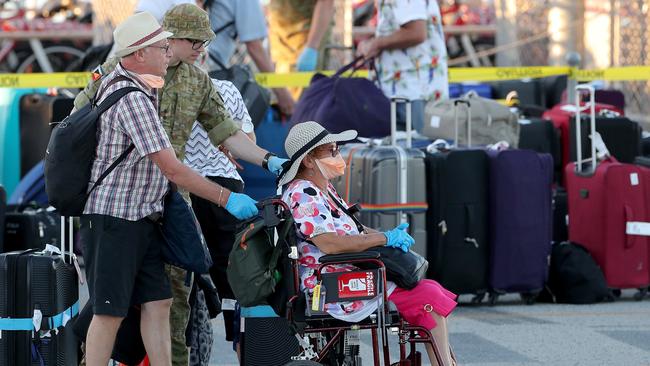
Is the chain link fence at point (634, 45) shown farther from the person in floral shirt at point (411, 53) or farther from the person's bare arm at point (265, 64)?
the person in floral shirt at point (411, 53)

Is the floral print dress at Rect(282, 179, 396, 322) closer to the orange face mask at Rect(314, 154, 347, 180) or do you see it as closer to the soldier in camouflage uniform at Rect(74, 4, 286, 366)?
the orange face mask at Rect(314, 154, 347, 180)

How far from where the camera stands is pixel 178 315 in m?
6.65

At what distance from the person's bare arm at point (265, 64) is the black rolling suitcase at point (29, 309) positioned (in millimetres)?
3447

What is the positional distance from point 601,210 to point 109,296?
171 inches

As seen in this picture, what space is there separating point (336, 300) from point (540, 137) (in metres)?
5.65

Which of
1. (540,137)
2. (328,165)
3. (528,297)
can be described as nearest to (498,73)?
(540,137)

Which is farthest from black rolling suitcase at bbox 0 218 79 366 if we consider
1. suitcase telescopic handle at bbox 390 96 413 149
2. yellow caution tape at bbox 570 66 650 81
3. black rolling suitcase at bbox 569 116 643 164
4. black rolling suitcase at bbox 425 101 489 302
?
yellow caution tape at bbox 570 66 650 81

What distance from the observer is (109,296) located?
5.92 metres

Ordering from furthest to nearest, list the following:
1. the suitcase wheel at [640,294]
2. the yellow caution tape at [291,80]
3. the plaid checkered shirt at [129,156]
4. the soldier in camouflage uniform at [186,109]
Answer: the yellow caution tape at [291,80], the suitcase wheel at [640,294], the soldier in camouflage uniform at [186,109], the plaid checkered shirt at [129,156]

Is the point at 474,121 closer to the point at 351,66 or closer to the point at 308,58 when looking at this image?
the point at 351,66

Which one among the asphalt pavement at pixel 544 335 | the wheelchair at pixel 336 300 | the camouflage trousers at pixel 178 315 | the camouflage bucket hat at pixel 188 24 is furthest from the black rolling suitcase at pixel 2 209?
the wheelchair at pixel 336 300

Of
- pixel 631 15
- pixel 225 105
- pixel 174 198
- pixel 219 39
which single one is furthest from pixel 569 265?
pixel 631 15

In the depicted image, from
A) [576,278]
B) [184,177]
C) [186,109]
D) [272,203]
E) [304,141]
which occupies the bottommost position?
[576,278]

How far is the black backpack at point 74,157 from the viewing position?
5840mm
